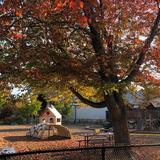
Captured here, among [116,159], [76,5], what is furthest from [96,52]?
[76,5]

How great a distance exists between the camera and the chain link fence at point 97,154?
9.68m

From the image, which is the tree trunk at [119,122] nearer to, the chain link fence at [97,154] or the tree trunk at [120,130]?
the tree trunk at [120,130]

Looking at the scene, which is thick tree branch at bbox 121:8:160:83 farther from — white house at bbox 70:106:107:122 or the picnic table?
white house at bbox 70:106:107:122

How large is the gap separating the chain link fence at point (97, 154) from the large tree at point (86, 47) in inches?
89.8

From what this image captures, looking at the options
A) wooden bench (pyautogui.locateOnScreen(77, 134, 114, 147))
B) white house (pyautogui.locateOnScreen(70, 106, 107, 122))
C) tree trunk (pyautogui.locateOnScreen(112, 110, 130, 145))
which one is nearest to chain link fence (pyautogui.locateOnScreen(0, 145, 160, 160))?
tree trunk (pyautogui.locateOnScreen(112, 110, 130, 145))

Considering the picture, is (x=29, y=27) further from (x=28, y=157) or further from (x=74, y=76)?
(x=28, y=157)

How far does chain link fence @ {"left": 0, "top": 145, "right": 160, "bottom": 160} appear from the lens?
968cm

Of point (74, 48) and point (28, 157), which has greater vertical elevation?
point (74, 48)

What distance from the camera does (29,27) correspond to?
1488cm

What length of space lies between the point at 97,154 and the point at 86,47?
267 inches

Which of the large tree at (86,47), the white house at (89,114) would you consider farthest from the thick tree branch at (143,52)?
the white house at (89,114)

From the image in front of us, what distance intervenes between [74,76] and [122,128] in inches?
148

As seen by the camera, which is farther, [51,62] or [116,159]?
[51,62]

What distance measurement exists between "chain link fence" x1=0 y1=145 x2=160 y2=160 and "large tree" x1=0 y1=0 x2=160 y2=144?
2.28 meters
